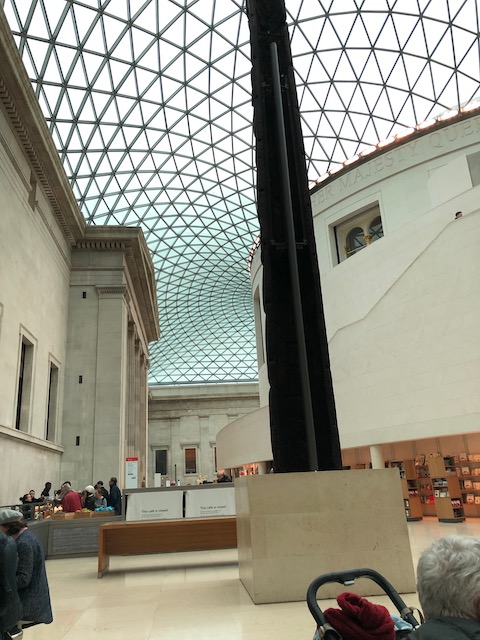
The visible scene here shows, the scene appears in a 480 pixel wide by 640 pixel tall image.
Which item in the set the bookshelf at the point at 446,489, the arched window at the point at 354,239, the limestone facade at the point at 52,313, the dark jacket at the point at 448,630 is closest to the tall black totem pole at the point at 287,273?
the dark jacket at the point at 448,630

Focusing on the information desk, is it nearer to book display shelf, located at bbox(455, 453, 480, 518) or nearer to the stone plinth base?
the stone plinth base

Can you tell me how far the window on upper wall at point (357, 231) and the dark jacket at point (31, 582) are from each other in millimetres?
30268

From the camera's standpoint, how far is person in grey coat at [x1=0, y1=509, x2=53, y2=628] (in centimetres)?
498

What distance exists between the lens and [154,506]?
44.4ft

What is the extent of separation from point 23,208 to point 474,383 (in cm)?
2219

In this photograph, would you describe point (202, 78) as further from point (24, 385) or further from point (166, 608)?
point (166, 608)

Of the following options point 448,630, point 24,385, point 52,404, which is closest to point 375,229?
point 52,404

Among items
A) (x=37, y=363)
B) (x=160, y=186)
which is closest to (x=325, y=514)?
(x=37, y=363)

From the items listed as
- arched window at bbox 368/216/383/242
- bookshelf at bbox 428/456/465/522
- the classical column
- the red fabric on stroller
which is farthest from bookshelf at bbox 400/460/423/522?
the red fabric on stroller

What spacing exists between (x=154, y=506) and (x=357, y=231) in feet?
84.5

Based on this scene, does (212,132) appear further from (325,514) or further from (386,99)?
(325,514)

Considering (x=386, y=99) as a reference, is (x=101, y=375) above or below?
below

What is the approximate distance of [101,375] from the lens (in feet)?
106

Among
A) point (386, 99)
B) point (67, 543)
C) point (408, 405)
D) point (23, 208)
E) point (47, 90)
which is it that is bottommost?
point (67, 543)
